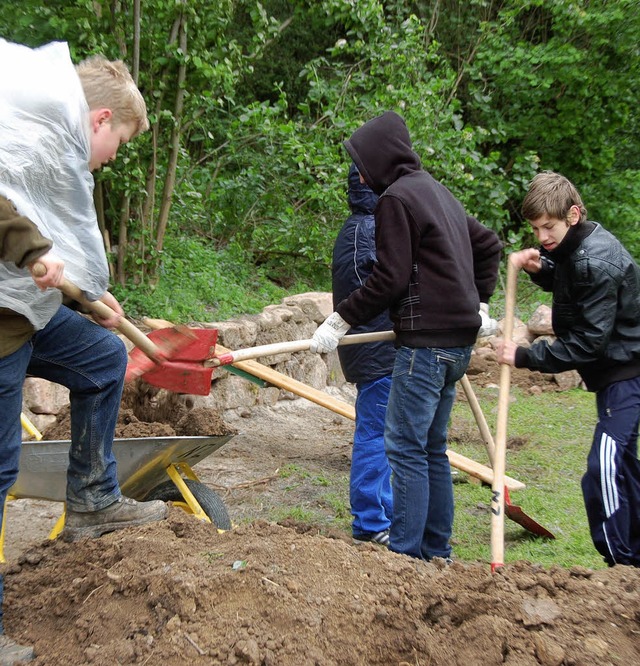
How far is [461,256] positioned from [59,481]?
1994mm

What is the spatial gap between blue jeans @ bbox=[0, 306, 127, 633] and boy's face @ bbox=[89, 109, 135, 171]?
0.56 meters

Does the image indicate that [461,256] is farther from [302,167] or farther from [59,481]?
[302,167]

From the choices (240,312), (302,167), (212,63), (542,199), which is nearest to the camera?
(542,199)

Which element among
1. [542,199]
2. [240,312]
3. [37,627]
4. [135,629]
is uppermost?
[542,199]

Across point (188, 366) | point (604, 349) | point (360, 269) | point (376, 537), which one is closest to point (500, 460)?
point (604, 349)

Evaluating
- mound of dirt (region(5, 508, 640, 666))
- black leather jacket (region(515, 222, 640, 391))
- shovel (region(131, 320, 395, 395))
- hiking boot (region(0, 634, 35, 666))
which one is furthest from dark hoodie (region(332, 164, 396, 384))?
hiking boot (region(0, 634, 35, 666))

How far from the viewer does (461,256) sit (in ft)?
11.5

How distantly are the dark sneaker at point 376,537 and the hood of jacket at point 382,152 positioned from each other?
6.06ft

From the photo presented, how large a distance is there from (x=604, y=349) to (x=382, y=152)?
132 cm

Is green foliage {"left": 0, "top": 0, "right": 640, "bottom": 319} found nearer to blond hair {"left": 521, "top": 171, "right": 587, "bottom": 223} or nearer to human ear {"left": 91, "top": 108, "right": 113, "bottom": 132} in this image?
human ear {"left": 91, "top": 108, "right": 113, "bottom": 132}

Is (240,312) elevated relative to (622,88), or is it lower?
lower

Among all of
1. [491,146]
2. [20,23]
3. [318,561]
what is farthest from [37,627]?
[491,146]

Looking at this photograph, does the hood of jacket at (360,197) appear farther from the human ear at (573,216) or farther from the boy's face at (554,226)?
the human ear at (573,216)

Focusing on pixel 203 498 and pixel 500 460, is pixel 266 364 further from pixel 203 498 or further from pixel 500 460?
pixel 500 460
